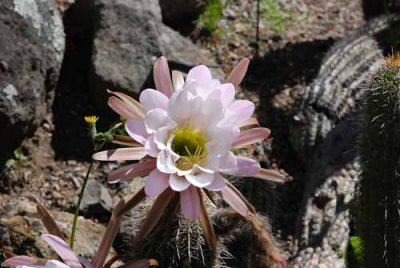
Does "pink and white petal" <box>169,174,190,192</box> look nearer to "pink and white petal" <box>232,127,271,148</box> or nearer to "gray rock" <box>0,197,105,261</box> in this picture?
"pink and white petal" <box>232,127,271,148</box>

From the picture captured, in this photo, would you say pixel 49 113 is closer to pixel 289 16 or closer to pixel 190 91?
pixel 289 16

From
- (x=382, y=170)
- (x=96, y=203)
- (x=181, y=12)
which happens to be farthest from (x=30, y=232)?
(x=181, y=12)

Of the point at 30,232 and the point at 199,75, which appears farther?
the point at 30,232

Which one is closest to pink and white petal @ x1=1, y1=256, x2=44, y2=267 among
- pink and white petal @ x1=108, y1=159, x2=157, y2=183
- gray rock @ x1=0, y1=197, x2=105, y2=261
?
pink and white petal @ x1=108, y1=159, x2=157, y2=183

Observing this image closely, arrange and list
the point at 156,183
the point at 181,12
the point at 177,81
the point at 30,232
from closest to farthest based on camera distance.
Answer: the point at 156,183
the point at 177,81
the point at 30,232
the point at 181,12

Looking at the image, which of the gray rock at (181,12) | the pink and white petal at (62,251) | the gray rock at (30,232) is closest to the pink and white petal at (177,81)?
the pink and white petal at (62,251)

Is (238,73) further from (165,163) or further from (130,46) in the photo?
(130,46)
